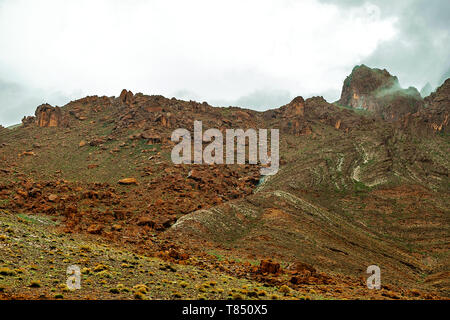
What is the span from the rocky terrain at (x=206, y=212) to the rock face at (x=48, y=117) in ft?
1.41

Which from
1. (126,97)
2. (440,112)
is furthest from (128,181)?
(440,112)

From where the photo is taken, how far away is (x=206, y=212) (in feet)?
168

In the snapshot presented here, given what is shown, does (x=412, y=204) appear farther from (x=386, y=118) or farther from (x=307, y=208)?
(x=386, y=118)

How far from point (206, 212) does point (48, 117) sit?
85135 mm

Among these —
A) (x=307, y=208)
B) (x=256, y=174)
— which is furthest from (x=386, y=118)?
(x=307, y=208)

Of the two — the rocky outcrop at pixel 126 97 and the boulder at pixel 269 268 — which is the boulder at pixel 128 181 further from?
the rocky outcrop at pixel 126 97

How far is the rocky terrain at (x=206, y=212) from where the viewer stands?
22842 mm

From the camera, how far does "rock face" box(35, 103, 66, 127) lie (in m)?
107

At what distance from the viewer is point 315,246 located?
1720 inches

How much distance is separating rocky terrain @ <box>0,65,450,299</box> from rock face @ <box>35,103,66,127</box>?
43 cm

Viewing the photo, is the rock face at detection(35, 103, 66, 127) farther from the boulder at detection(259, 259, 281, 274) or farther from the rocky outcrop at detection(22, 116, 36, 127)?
the boulder at detection(259, 259, 281, 274)

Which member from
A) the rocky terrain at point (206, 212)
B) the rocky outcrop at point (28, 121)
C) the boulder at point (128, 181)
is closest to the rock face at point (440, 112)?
the rocky terrain at point (206, 212)

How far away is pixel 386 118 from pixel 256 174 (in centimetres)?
13570

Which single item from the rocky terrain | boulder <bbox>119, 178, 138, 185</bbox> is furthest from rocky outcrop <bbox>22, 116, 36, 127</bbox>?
boulder <bbox>119, 178, 138, 185</bbox>
